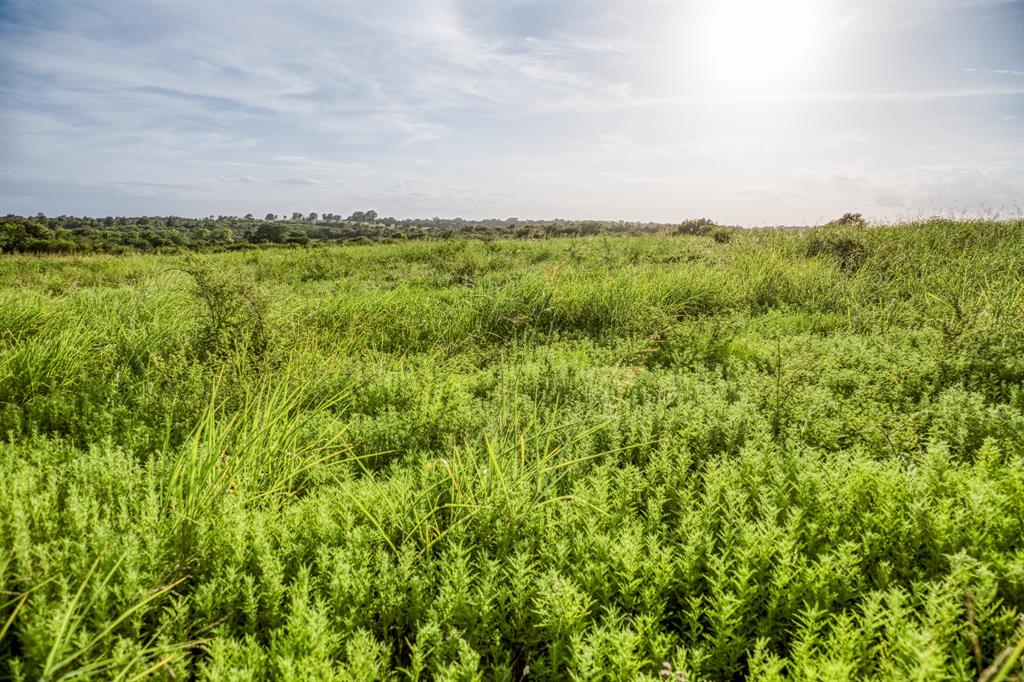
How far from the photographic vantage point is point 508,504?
8.71ft

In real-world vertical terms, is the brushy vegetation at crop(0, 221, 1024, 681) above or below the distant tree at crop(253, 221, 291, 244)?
below

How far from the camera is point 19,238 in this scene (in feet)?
114

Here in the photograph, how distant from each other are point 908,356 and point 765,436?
2.86 metres

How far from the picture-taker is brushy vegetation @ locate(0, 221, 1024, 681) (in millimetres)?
1871

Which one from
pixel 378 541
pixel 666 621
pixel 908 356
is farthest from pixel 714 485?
pixel 908 356

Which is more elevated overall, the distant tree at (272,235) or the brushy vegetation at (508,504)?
the distant tree at (272,235)

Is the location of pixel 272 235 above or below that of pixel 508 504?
above

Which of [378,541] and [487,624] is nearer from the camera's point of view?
[487,624]

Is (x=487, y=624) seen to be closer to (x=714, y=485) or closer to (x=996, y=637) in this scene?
(x=714, y=485)

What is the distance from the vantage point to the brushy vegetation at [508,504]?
1.87 m

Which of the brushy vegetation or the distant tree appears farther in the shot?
the distant tree

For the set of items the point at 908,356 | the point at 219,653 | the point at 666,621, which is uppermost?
the point at 908,356

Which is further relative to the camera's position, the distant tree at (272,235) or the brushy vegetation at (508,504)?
the distant tree at (272,235)

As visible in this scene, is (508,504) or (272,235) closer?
(508,504)
